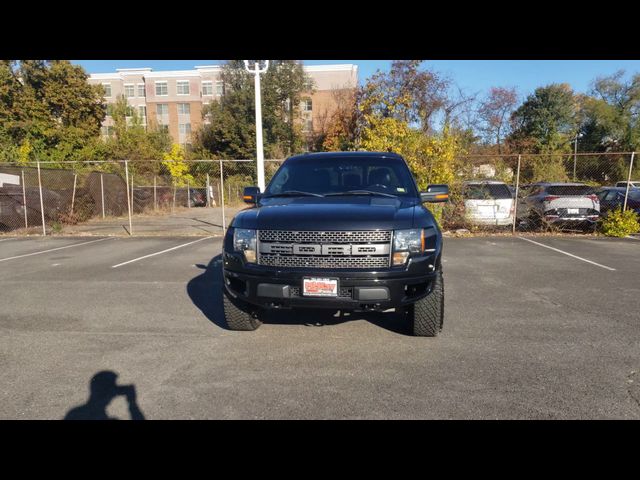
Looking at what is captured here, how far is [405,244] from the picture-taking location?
3422mm

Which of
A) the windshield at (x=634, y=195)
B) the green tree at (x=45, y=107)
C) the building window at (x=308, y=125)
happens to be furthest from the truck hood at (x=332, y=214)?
the building window at (x=308, y=125)

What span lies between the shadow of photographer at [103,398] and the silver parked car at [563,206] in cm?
1207

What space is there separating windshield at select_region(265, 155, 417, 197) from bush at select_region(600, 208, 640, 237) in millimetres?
9952

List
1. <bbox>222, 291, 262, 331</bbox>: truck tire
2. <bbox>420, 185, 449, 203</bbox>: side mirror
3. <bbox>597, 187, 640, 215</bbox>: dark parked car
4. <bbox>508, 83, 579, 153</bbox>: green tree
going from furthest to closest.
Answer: <bbox>508, 83, 579, 153</bbox>: green tree < <bbox>597, 187, 640, 215</bbox>: dark parked car < <bbox>420, 185, 449, 203</bbox>: side mirror < <bbox>222, 291, 262, 331</bbox>: truck tire

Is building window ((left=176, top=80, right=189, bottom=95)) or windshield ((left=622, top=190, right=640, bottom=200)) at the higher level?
building window ((left=176, top=80, right=189, bottom=95))

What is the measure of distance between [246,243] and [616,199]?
1503 centimetres

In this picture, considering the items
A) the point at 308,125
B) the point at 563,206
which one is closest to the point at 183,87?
the point at 308,125

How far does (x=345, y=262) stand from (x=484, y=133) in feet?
145

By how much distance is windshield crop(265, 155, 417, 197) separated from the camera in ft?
14.5

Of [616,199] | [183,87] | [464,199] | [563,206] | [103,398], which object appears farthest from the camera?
[183,87]

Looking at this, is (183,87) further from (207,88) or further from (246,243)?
(246,243)

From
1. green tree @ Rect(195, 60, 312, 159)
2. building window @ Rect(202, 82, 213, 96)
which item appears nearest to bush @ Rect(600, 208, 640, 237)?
green tree @ Rect(195, 60, 312, 159)

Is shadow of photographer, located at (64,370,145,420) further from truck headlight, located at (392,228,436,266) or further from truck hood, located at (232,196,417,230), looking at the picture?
truck headlight, located at (392,228,436,266)

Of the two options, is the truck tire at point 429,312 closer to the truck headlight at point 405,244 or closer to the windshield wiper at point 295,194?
the truck headlight at point 405,244
